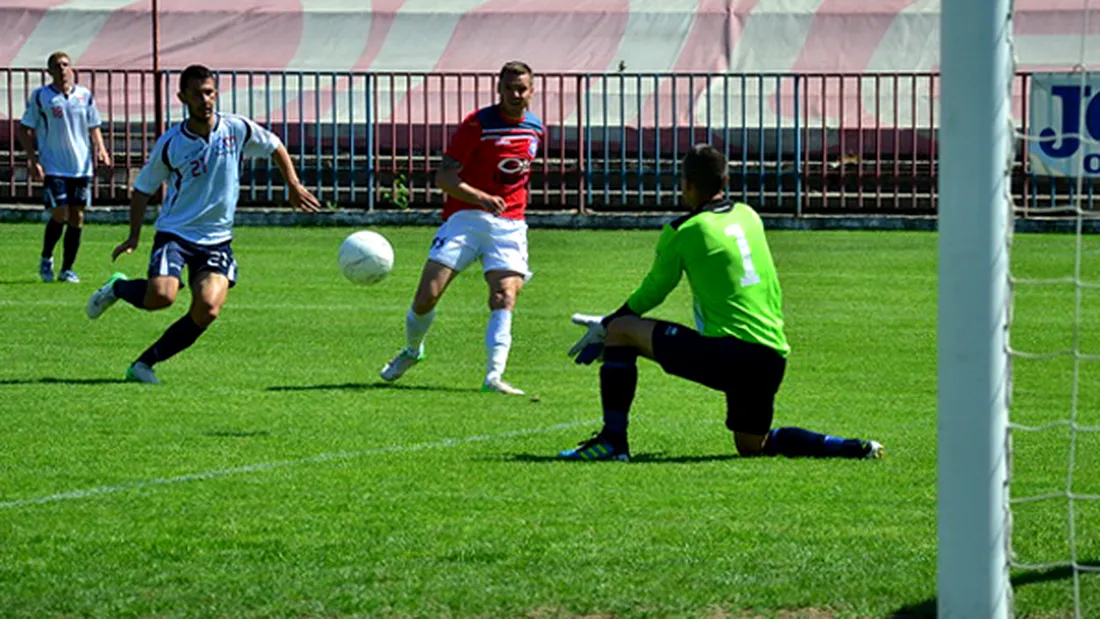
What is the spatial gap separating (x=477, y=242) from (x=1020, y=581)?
6.56m

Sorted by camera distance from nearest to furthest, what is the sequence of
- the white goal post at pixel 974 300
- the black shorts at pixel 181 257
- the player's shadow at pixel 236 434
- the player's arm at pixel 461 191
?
1. the white goal post at pixel 974 300
2. the player's shadow at pixel 236 434
3. the player's arm at pixel 461 191
4. the black shorts at pixel 181 257

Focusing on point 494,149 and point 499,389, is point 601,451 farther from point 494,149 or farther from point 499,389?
point 494,149

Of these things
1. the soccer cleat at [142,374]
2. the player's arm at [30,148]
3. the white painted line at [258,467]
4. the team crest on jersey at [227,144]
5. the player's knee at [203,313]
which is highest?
the player's arm at [30,148]

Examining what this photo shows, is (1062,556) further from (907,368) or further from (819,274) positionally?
(819,274)

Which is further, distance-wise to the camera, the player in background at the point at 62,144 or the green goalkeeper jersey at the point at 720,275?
the player in background at the point at 62,144

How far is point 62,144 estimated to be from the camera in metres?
20.8

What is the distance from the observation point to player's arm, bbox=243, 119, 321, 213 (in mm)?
12852

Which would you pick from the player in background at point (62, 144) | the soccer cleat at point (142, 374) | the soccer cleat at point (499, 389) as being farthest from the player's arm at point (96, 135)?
the soccer cleat at point (499, 389)

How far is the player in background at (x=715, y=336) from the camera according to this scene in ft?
31.0

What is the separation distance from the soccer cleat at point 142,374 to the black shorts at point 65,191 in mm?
8010

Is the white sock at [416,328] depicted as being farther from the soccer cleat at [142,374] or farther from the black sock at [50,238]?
the black sock at [50,238]

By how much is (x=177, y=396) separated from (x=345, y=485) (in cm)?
342

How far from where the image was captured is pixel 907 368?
13570mm

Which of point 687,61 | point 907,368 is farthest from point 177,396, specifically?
point 687,61
